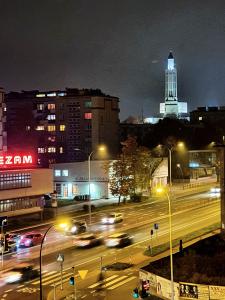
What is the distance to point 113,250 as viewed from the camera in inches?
1732

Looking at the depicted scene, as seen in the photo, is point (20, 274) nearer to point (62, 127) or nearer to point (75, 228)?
point (75, 228)

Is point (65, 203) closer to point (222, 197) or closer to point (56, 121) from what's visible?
point (222, 197)

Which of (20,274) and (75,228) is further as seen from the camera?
(75,228)

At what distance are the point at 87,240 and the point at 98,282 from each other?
13.3 metres

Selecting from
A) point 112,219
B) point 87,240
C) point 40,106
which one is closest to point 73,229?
point 87,240

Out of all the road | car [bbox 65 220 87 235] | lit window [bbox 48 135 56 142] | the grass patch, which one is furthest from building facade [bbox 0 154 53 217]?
lit window [bbox 48 135 56 142]

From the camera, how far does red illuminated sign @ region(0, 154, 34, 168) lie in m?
60.1

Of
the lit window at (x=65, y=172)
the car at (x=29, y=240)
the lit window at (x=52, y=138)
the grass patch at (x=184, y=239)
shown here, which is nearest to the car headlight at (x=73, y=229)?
the car at (x=29, y=240)

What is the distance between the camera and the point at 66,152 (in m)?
126

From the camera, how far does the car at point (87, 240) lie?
1827 inches

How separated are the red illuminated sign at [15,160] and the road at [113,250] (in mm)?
10329

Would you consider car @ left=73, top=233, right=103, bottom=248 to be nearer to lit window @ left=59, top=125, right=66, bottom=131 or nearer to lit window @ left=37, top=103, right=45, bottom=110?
lit window @ left=59, top=125, right=66, bottom=131

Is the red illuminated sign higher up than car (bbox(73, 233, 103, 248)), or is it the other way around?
the red illuminated sign

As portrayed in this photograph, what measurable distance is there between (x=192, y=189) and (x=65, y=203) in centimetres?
2655
